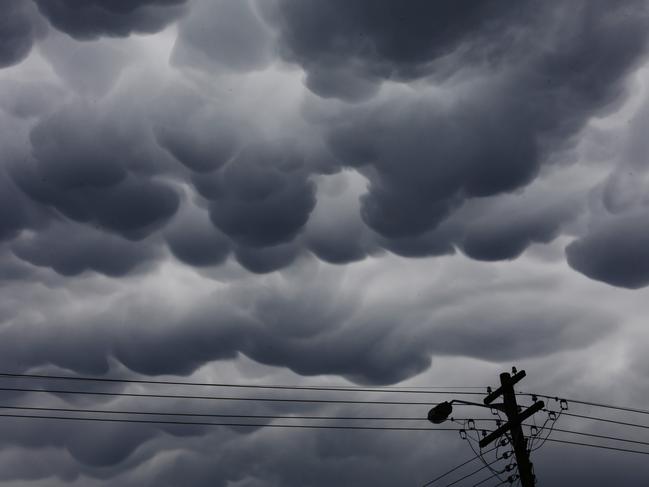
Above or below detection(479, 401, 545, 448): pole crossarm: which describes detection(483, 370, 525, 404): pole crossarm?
above

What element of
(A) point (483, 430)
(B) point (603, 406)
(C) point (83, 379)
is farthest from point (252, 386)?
(B) point (603, 406)

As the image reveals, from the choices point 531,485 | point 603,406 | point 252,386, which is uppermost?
point 252,386

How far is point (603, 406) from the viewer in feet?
97.7

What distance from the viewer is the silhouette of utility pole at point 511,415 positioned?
2784cm

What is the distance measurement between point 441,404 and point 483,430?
2.60 m

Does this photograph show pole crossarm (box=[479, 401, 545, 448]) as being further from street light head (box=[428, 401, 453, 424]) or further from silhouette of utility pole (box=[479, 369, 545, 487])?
street light head (box=[428, 401, 453, 424])

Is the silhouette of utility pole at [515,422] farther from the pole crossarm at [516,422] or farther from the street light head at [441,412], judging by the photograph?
the street light head at [441,412]

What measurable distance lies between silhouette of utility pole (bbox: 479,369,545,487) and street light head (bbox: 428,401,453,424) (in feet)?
6.94

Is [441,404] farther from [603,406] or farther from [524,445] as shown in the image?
[603,406]

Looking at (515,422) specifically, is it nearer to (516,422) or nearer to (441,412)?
(516,422)

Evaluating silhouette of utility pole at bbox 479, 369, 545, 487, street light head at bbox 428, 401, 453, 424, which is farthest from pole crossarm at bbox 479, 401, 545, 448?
street light head at bbox 428, 401, 453, 424

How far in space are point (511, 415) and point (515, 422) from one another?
33 cm

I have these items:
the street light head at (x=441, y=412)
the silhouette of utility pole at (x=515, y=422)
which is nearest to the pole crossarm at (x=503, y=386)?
the silhouette of utility pole at (x=515, y=422)

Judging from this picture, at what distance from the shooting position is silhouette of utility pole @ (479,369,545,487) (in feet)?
91.0
